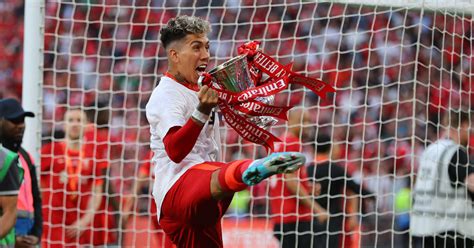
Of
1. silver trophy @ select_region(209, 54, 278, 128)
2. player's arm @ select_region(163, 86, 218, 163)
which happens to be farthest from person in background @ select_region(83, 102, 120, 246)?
player's arm @ select_region(163, 86, 218, 163)

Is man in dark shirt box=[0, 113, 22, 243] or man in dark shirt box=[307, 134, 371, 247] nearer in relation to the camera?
man in dark shirt box=[0, 113, 22, 243]

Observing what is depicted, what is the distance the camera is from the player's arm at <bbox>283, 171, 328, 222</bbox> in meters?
7.62

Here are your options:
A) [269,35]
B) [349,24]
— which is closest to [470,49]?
[349,24]

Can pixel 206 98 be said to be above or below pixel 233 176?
above

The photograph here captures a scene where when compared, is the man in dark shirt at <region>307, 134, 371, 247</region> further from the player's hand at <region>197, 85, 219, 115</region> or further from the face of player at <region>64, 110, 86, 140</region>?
the player's hand at <region>197, 85, 219, 115</region>

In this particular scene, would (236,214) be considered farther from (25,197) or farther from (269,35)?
(25,197)

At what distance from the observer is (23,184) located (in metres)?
6.71

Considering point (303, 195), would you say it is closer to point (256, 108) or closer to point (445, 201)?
point (445, 201)

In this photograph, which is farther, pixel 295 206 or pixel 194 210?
pixel 295 206

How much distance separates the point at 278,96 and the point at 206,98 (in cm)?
427

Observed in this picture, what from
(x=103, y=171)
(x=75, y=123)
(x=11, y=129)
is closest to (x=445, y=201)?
(x=103, y=171)

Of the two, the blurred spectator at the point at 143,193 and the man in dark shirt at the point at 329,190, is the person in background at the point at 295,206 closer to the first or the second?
the man in dark shirt at the point at 329,190

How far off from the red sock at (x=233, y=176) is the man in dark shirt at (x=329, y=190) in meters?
3.15

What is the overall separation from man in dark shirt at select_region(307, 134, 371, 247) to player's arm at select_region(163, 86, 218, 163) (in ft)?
10.2
